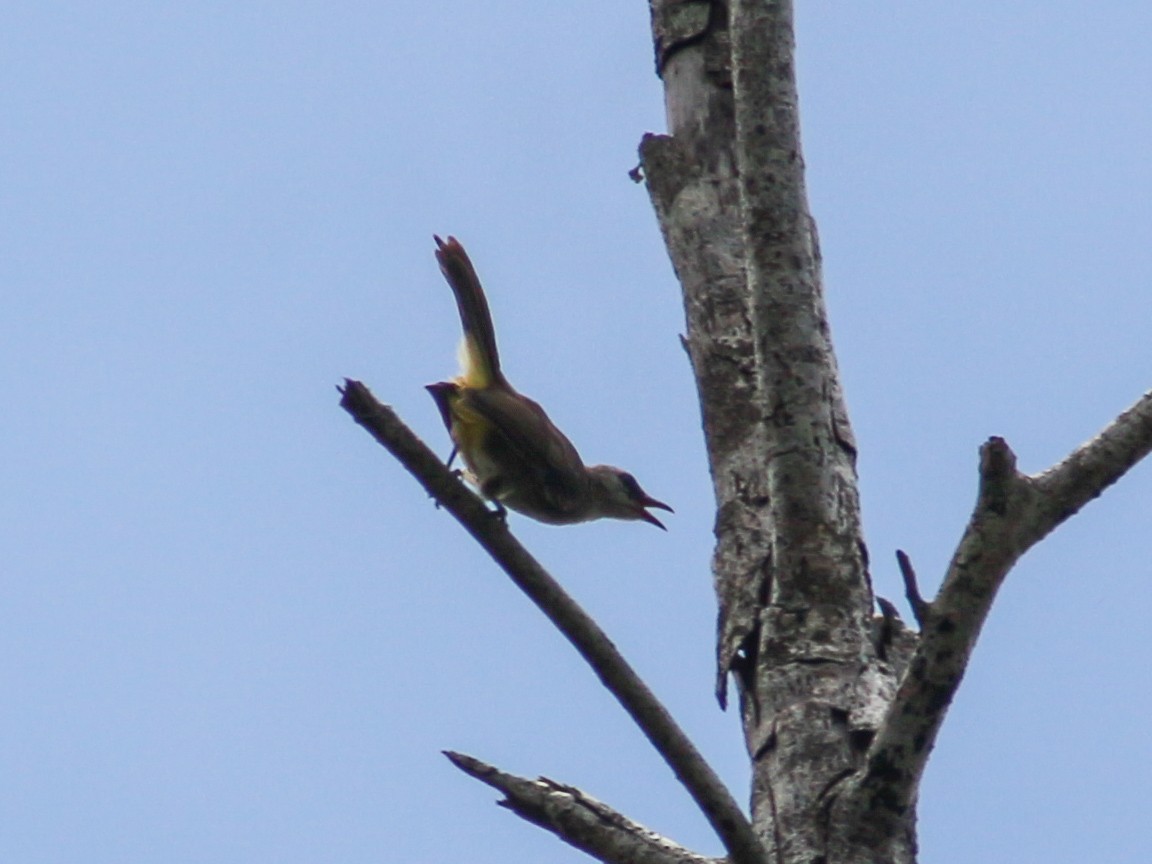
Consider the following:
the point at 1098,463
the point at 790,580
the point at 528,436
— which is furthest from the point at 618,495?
the point at 1098,463

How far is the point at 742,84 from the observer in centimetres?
395

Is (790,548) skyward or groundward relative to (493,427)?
groundward

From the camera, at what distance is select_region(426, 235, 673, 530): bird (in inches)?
260

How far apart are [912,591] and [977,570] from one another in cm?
20

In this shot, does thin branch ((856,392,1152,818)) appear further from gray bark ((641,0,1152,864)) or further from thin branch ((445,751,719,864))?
thin branch ((445,751,719,864))

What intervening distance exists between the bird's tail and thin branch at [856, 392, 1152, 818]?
11.6 feet

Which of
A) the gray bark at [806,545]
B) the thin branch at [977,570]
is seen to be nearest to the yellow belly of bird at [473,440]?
the gray bark at [806,545]

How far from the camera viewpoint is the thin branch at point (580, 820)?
362 cm

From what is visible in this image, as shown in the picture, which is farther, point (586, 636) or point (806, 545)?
point (806, 545)

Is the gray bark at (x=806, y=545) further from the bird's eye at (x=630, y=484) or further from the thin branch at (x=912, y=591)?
the bird's eye at (x=630, y=484)

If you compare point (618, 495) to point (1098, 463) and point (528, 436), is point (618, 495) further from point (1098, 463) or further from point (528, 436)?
point (1098, 463)

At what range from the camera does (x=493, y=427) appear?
659 cm

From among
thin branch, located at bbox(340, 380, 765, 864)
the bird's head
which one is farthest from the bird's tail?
thin branch, located at bbox(340, 380, 765, 864)

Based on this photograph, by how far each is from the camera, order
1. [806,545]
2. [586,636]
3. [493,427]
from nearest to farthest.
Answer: [586,636] → [806,545] → [493,427]
